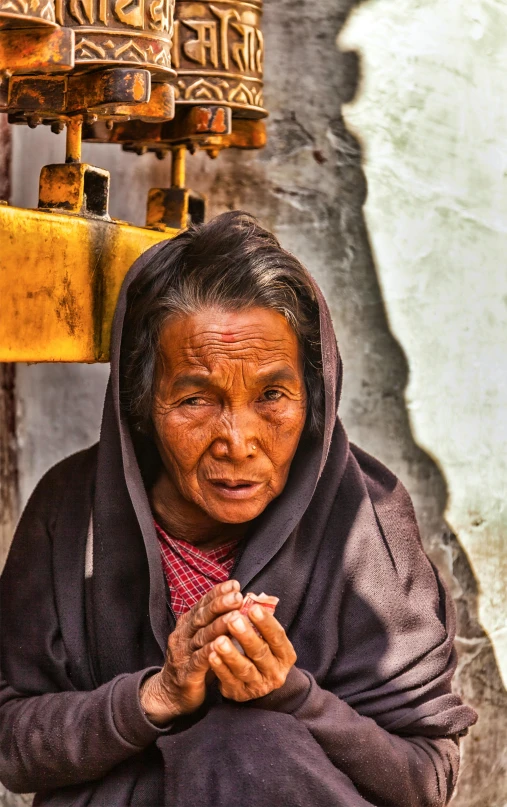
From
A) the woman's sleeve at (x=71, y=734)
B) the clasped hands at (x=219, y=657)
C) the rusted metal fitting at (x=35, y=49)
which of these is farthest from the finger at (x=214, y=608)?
the rusted metal fitting at (x=35, y=49)

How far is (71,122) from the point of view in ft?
7.42

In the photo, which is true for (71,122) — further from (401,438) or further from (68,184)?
(401,438)

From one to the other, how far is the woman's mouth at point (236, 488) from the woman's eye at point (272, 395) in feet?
0.57

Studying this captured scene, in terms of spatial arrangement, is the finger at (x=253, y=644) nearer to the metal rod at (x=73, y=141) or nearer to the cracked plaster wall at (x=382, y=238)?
the metal rod at (x=73, y=141)

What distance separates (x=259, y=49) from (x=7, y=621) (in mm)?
1490

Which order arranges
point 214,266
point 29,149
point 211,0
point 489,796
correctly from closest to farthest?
point 214,266, point 211,0, point 29,149, point 489,796

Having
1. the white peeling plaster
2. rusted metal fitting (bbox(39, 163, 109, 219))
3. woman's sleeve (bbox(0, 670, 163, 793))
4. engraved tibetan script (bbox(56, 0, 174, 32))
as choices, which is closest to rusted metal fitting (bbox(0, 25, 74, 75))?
engraved tibetan script (bbox(56, 0, 174, 32))

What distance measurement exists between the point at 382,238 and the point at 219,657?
59.5 inches

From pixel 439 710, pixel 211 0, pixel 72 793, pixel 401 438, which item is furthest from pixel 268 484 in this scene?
pixel 211 0

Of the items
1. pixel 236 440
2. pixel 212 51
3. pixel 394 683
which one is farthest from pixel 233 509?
pixel 212 51

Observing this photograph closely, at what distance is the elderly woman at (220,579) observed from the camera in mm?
2064

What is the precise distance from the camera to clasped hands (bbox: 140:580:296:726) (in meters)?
1.92

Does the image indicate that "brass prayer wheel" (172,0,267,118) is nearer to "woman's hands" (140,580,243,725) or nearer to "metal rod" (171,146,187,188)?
"metal rod" (171,146,187,188)

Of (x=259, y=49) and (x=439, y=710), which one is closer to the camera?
(x=439, y=710)
